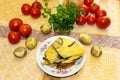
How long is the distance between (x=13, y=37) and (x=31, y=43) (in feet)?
0.28

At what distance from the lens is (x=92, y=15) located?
3.31 ft

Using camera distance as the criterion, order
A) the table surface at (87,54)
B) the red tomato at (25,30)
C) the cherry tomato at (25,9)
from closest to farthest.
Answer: the table surface at (87,54) < the red tomato at (25,30) < the cherry tomato at (25,9)

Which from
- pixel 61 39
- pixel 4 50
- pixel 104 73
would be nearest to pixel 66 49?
pixel 61 39

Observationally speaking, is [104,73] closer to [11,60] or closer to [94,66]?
[94,66]

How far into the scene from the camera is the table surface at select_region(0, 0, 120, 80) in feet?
2.74

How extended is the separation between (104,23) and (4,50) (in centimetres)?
44

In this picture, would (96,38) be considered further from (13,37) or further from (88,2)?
(13,37)

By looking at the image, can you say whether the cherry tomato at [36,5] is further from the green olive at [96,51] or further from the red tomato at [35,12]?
the green olive at [96,51]

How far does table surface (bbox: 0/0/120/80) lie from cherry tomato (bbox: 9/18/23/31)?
0.11ft

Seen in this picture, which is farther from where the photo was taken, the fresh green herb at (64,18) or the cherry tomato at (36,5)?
the cherry tomato at (36,5)

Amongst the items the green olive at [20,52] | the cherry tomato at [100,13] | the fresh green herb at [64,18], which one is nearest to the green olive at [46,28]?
the fresh green herb at [64,18]

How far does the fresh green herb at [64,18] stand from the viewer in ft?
2.99

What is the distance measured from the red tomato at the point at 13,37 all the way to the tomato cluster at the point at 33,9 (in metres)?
0.14

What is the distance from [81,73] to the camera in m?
0.84
